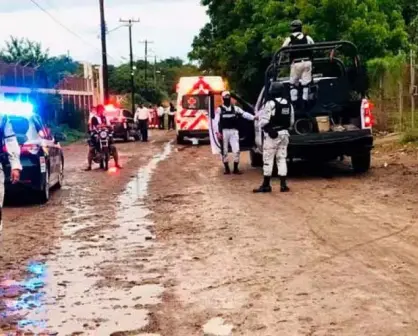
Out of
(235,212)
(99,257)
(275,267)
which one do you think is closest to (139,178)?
(235,212)

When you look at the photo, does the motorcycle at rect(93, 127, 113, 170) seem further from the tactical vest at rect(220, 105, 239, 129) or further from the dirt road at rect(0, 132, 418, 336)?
the dirt road at rect(0, 132, 418, 336)

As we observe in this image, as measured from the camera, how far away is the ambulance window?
29688 mm

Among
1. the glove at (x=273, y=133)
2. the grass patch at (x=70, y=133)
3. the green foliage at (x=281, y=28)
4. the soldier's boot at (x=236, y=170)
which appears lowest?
the grass patch at (x=70, y=133)

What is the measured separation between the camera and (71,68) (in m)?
62.9

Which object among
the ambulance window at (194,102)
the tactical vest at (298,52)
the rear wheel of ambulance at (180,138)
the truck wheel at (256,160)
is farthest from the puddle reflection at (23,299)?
the rear wheel of ambulance at (180,138)

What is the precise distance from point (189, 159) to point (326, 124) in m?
7.27

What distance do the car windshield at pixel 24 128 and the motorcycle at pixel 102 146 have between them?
6.03 m

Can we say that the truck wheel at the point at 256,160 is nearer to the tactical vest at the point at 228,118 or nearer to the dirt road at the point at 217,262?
the tactical vest at the point at 228,118

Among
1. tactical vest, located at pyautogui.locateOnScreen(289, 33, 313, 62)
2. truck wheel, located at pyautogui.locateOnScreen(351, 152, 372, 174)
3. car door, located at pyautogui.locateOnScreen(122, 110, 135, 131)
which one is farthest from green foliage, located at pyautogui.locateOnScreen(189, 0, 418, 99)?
tactical vest, located at pyautogui.locateOnScreen(289, 33, 313, 62)

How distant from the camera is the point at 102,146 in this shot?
64.5 ft

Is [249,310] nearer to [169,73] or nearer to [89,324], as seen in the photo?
[89,324]

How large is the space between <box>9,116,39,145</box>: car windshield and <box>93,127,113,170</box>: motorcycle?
6025 mm

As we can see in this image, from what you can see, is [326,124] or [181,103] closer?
[326,124]

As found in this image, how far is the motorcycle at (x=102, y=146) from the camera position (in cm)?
1956
